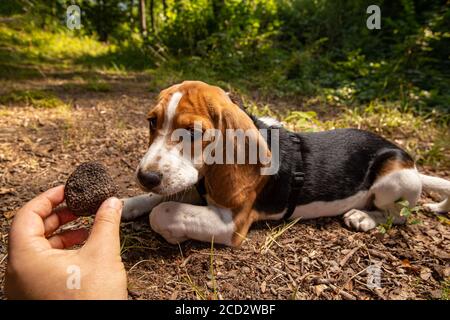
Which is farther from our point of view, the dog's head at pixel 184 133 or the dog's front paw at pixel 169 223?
the dog's front paw at pixel 169 223

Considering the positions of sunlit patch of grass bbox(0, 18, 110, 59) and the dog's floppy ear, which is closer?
the dog's floppy ear

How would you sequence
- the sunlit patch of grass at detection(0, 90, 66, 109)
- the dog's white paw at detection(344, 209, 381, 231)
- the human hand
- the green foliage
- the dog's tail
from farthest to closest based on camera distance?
the green foliage, the sunlit patch of grass at detection(0, 90, 66, 109), the dog's tail, the dog's white paw at detection(344, 209, 381, 231), the human hand

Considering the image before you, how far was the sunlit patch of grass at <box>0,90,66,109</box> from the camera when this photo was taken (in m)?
5.75

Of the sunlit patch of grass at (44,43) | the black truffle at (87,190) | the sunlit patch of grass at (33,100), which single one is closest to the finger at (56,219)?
the black truffle at (87,190)

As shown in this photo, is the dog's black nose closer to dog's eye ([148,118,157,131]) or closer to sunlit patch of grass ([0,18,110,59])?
dog's eye ([148,118,157,131])

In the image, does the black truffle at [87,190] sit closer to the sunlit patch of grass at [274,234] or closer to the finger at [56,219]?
the finger at [56,219]

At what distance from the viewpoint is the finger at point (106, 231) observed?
194 cm

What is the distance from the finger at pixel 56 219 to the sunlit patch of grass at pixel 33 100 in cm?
379

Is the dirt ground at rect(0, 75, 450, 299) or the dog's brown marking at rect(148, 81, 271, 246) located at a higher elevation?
the dog's brown marking at rect(148, 81, 271, 246)

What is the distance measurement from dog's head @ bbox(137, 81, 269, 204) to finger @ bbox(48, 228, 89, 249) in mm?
584

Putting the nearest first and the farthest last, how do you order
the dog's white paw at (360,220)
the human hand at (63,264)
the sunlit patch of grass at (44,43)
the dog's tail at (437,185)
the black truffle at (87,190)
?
the human hand at (63,264) → the black truffle at (87,190) → the dog's white paw at (360,220) → the dog's tail at (437,185) → the sunlit patch of grass at (44,43)

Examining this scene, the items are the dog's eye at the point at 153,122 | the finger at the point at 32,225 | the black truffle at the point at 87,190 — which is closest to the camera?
the finger at the point at 32,225

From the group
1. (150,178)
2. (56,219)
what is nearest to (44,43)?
(56,219)

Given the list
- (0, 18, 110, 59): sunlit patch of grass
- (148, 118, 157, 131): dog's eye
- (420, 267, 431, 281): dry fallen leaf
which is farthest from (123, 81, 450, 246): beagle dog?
(0, 18, 110, 59): sunlit patch of grass
